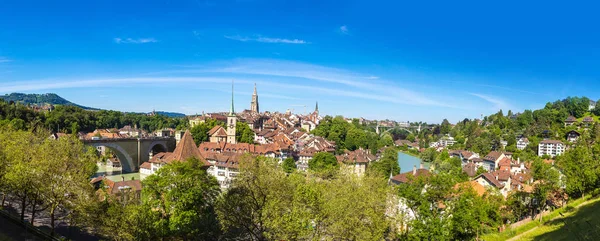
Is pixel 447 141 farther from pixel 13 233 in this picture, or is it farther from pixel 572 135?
pixel 13 233

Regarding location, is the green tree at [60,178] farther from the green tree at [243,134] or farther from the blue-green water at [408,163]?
the blue-green water at [408,163]

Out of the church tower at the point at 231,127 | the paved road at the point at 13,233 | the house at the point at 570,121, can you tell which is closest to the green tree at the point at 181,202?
the paved road at the point at 13,233

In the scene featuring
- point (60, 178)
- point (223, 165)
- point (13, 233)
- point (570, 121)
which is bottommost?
point (223, 165)

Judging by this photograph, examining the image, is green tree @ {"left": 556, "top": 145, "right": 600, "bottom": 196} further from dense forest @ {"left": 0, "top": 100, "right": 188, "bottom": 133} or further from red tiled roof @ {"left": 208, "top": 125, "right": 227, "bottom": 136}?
red tiled roof @ {"left": 208, "top": 125, "right": 227, "bottom": 136}

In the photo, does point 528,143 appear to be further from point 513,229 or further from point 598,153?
point 513,229

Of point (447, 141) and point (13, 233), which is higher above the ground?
point (447, 141)

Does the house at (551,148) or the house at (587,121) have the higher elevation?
the house at (587,121)

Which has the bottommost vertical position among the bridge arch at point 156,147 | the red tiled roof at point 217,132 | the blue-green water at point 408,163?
the blue-green water at point 408,163

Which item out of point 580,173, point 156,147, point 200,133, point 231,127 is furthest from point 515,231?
point 156,147
